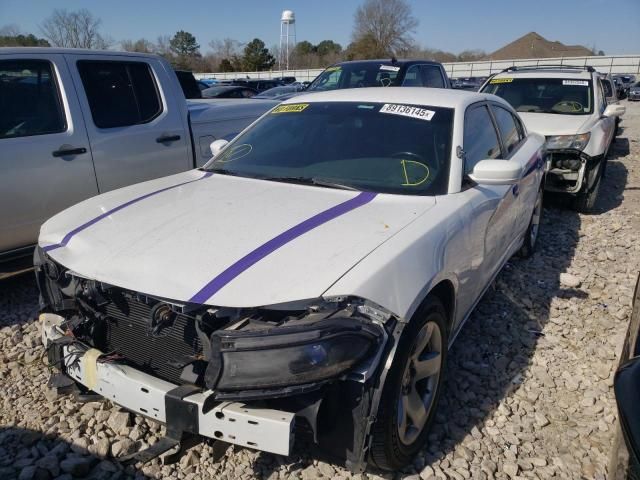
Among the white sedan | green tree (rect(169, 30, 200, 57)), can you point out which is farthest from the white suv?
green tree (rect(169, 30, 200, 57))

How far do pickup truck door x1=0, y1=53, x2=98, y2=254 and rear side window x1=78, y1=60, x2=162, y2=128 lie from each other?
7.5 inches

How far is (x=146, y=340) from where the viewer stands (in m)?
2.18

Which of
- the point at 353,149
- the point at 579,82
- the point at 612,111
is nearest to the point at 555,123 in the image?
the point at 612,111

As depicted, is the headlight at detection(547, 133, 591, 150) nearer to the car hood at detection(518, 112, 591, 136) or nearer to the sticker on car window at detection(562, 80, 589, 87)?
the car hood at detection(518, 112, 591, 136)

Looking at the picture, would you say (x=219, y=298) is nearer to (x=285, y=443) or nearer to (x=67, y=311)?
(x=285, y=443)

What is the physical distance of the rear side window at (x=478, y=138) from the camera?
123 inches

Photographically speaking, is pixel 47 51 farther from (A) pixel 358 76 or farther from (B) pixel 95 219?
(A) pixel 358 76

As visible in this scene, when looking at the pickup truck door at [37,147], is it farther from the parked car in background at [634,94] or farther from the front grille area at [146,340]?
the parked car in background at [634,94]

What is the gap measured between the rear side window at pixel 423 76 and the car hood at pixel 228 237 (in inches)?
242

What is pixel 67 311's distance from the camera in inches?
97.7

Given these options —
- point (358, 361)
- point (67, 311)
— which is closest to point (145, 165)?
point (67, 311)

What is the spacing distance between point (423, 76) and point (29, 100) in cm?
657

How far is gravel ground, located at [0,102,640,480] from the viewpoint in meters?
2.37

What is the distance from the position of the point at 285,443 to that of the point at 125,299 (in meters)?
0.94
